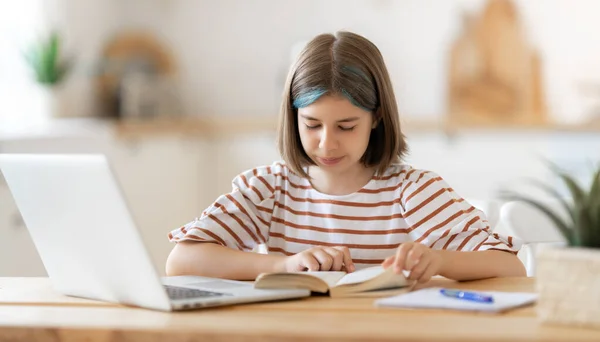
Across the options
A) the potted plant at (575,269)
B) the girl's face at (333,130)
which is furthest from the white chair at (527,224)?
the potted plant at (575,269)

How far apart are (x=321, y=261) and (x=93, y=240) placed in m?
0.36

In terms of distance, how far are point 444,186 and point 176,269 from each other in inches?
20.0

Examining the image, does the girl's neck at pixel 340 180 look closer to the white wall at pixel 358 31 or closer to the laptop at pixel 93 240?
the laptop at pixel 93 240

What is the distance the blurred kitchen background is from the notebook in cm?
252

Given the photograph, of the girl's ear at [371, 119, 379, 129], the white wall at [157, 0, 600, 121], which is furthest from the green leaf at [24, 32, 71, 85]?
the girl's ear at [371, 119, 379, 129]

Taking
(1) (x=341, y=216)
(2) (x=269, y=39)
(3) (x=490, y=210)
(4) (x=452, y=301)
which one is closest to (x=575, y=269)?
(4) (x=452, y=301)

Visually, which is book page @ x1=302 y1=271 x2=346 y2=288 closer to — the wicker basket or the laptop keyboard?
the laptop keyboard

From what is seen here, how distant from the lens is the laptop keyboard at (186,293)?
1298 millimetres

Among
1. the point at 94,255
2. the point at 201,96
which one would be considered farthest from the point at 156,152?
the point at 94,255

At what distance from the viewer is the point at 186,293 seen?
4.37 ft

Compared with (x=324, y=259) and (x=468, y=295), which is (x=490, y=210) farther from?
(x=468, y=295)

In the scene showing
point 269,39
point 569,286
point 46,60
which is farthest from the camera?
point 269,39

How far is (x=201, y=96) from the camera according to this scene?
5273mm

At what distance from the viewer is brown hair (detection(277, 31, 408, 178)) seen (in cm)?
169
